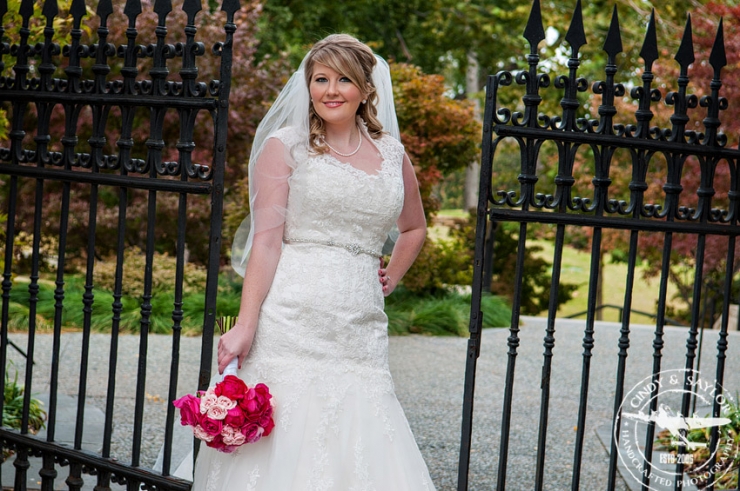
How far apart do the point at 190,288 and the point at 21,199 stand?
2.88 m

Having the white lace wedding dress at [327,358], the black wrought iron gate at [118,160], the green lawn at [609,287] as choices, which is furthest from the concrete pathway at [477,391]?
the green lawn at [609,287]

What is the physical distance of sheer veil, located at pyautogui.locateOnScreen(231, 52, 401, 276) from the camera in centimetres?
318

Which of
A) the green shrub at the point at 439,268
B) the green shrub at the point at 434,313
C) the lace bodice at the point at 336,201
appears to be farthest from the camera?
the green shrub at the point at 439,268

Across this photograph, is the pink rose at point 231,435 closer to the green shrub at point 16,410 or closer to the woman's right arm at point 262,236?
the woman's right arm at point 262,236

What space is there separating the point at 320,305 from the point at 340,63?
93 centimetres

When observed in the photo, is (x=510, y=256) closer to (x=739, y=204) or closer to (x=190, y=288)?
(x=190, y=288)

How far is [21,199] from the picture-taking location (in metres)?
11.5

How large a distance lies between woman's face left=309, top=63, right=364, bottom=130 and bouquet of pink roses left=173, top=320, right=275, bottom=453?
42.4 inches

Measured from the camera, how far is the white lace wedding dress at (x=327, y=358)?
121 inches

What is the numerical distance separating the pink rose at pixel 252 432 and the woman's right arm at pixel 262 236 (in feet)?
0.99

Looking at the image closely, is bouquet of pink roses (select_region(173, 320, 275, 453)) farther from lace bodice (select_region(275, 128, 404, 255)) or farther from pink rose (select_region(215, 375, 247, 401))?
lace bodice (select_region(275, 128, 404, 255))

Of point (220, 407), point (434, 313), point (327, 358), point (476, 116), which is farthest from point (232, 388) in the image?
point (476, 116)

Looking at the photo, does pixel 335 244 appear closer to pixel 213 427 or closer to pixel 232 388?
pixel 232 388

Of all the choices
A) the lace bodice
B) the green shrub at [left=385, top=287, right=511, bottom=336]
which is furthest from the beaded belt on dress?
the green shrub at [left=385, top=287, right=511, bottom=336]
